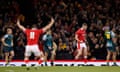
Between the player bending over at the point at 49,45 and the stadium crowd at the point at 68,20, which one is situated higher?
the stadium crowd at the point at 68,20

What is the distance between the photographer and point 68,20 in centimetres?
2327

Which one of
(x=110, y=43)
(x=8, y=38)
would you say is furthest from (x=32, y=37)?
(x=110, y=43)

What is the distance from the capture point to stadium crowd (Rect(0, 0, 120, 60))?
21547 mm

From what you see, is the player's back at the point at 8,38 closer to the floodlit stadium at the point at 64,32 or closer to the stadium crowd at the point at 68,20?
the floodlit stadium at the point at 64,32

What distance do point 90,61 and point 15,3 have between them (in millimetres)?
6707

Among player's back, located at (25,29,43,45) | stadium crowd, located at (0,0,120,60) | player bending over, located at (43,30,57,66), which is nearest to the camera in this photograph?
player's back, located at (25,29,43,45)

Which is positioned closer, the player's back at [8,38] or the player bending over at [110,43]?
the player's back at [8,38]

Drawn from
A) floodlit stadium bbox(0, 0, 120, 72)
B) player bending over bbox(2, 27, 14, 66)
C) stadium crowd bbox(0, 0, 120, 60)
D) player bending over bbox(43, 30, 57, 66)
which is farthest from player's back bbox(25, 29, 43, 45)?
stadium crowd bbox(0, 0, 120, 60)

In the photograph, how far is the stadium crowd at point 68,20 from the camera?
21547mm

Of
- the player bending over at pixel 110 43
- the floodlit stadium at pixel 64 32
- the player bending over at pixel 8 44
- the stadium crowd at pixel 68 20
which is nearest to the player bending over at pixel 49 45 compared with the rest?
the floodlit stadium at pixel 64 32

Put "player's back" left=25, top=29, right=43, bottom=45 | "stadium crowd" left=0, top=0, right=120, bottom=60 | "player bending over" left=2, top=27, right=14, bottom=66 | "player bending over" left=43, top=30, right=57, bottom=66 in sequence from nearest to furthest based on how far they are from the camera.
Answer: "player's back" left=25, top=29, right=43, bottom=45
"player bending over" left=2, top=27, right=14, bottom=66
"player bending over" left=43, top=30, right=57, bottom=66
"stadium crowd" left=0, top=0, right=120, bottom=60

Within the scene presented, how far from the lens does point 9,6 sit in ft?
80.0

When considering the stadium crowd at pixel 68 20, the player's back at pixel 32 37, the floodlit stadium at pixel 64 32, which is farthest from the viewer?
the stadium crowd at pixel 68 20

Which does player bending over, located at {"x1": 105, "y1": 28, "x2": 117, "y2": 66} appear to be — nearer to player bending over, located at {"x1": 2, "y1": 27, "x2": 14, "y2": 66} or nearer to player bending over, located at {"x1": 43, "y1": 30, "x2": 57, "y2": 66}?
player bending over, located at {"x1": 43, "y1": 30, "x2": 57, "y2": 66}
